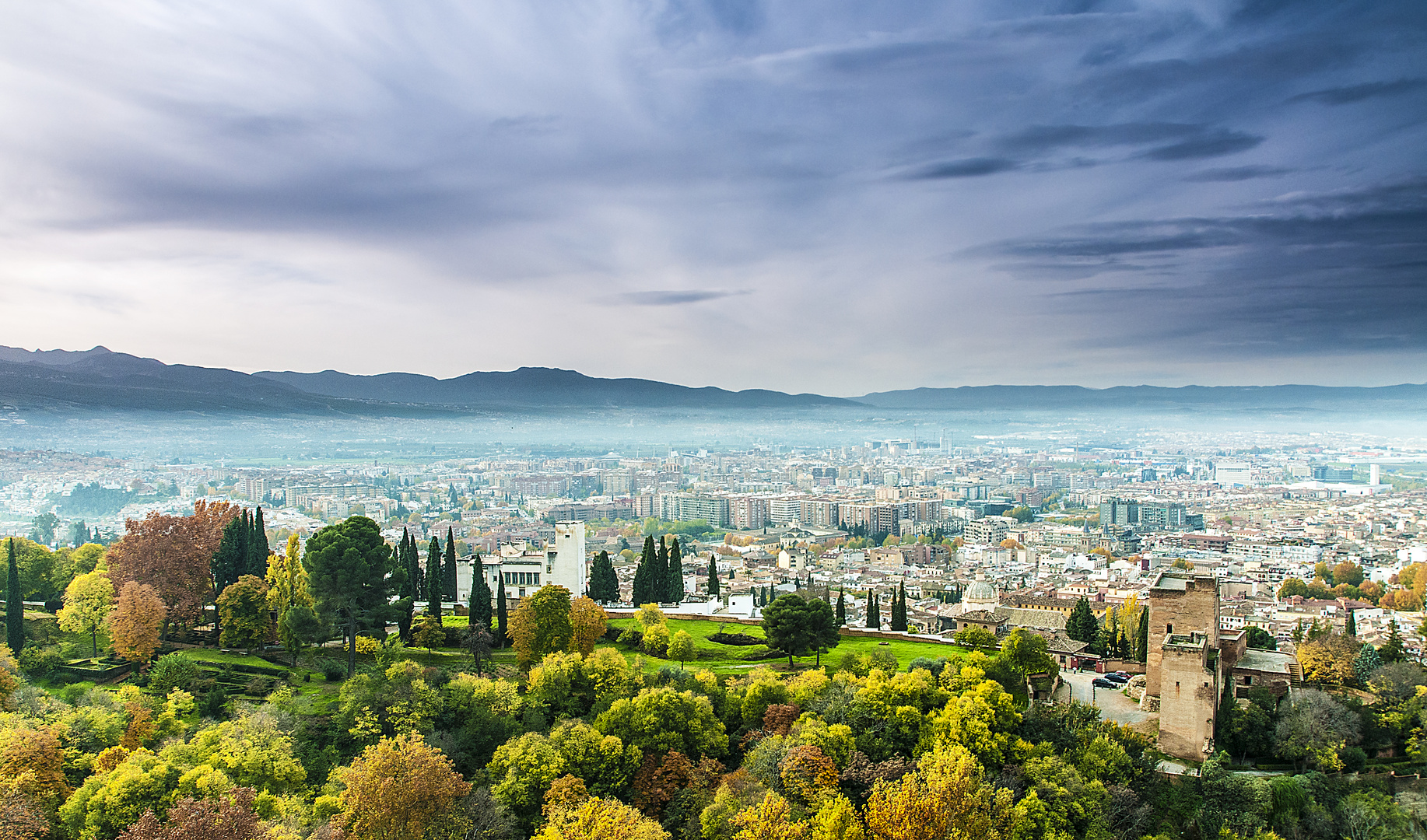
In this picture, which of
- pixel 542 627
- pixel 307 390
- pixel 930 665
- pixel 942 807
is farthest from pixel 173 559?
pixel 307 390

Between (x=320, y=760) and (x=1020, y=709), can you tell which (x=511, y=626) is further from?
(x=1020, y=709)

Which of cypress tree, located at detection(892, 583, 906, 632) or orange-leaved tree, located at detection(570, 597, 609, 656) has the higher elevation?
orange-leaved tree, located at detection(570, 597, 609, 656)

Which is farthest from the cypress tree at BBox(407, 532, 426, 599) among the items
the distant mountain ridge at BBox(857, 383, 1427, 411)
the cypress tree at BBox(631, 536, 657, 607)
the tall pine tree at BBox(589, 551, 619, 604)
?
the distant mountain ridge at BBox(857, 383, 1427, 411)

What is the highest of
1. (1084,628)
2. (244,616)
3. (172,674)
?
(244,616)

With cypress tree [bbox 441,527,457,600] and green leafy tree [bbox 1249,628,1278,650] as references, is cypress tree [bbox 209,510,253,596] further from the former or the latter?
green leafy tree [bbox 1249,628,1278,650]

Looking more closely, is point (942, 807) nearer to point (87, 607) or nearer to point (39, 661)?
point (39, 661)

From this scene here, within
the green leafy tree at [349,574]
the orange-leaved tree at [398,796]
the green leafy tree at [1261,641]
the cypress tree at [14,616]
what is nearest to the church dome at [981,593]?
the green leafy tree at [1261,641]

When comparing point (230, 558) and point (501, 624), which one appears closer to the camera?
point (501, 624)

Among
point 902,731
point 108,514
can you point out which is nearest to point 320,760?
point 902,731
